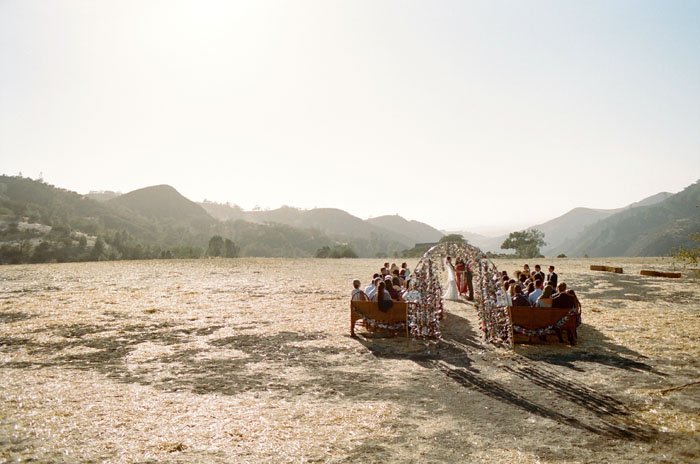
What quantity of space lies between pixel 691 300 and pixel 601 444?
82.6 feet

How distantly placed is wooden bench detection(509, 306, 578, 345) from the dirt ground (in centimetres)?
60

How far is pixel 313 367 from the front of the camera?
13.6m

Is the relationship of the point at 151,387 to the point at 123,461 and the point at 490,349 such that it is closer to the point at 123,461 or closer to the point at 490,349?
the point at 123,461

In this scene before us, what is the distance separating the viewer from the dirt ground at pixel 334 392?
816cm

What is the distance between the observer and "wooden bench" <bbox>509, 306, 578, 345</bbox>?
1602 cm

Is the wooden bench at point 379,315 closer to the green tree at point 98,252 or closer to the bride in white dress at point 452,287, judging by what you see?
the bride in white dress at point 452,287

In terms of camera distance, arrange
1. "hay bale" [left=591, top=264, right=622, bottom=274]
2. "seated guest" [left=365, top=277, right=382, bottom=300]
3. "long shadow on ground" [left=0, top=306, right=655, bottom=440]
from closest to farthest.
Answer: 1. "long shadow on ground" [left=0, top=306, right=655, bottom=440]
2. "seated guest" [left=365, top=277, right=382, bottom=300]
3. "hay bale" [left=591, top=264, right=622, bottom=274]

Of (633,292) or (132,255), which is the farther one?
(132,255)

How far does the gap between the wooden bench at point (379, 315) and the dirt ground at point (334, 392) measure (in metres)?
0.68

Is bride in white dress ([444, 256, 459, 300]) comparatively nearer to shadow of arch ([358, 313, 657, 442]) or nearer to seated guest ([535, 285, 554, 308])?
shadow of arch ([358, 313, 657, 442])

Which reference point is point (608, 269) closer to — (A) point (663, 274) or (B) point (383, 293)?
(A) point (663, 274)

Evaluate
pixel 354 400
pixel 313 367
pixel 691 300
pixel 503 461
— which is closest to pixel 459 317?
pixel 313 367

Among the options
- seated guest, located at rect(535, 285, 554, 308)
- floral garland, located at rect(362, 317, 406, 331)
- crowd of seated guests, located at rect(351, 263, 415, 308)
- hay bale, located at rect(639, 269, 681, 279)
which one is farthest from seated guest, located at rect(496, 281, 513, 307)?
hay bale, located at rect(639, 269, 681, 279)

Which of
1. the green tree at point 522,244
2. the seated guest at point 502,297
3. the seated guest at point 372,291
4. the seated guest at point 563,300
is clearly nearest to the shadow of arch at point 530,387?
the seated guest at point 502,297
